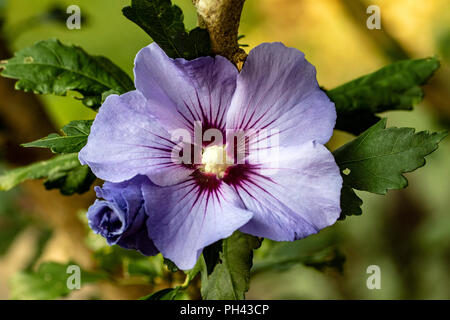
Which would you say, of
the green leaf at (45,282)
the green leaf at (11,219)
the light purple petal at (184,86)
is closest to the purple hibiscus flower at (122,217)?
the light purple petal at (184,86)

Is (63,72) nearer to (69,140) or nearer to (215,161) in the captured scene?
(69,140)

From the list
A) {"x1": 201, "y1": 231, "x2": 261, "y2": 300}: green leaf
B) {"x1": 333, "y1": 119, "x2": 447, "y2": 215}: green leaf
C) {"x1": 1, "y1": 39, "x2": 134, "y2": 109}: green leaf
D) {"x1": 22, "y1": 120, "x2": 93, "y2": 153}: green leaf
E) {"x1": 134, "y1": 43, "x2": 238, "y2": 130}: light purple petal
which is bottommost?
{"x1": 201, "y1": 231, "x2": 261, "y2": 300}: green leaf

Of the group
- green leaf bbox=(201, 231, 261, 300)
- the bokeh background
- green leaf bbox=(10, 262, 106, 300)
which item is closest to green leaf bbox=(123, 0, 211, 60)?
green leaf bbox=(201, 231, 261, 300)

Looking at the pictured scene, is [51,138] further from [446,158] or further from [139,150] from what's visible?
[446,158]

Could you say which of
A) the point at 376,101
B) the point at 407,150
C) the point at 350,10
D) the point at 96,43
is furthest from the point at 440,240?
the point at 96,43

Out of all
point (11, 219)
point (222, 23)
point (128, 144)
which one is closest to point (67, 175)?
point (128, 144)

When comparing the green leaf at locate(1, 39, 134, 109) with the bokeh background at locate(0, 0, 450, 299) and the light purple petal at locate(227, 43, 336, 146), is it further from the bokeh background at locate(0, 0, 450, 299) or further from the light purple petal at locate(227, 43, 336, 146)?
the bokeh background at locate(0, 0, 450, 299)
